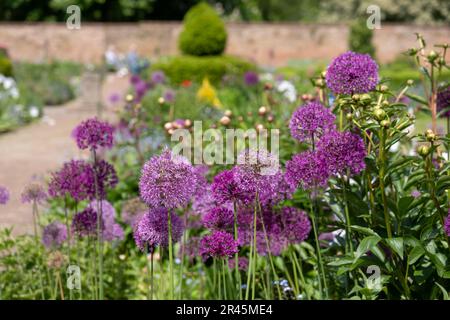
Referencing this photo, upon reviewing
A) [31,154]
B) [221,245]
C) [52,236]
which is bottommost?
[31,154]

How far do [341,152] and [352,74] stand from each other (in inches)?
12.0

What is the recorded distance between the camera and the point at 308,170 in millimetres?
1988

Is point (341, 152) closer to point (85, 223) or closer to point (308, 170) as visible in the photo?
point (308, 170)

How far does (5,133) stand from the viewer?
9.45 m

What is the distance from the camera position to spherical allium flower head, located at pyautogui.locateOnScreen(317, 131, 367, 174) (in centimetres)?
198

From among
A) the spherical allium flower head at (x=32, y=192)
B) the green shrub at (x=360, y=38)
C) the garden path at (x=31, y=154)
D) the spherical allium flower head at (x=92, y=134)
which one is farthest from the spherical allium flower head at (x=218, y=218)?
the green shrub at (x=360, y=38)

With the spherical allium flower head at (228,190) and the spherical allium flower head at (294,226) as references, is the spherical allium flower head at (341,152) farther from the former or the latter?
the spherical allium flower head at (294,226)

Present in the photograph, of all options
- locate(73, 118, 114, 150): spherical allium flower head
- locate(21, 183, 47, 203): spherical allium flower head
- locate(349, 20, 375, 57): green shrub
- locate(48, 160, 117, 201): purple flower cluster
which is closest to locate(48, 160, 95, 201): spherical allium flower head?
locate(48, 160, 117, 201): purple flower cluster

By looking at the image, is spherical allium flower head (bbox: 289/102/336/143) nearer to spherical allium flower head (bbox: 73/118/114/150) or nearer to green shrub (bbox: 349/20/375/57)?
spherical allium flower head (bbox: 73/118/114/150)

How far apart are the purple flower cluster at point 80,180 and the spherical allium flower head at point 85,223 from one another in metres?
0.15

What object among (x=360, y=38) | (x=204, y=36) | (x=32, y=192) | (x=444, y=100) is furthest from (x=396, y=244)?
(x=360, y=38)

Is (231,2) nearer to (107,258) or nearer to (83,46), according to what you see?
(83,46)
